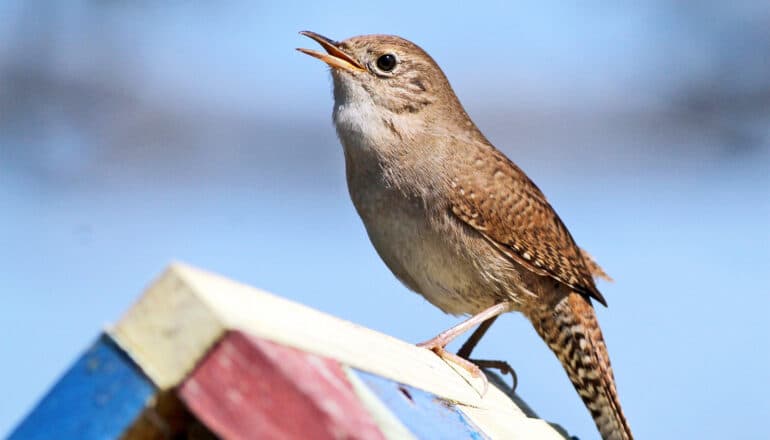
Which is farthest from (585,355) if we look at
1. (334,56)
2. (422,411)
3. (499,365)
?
(422,411)

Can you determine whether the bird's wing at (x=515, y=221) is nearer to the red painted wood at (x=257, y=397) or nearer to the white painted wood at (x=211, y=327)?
the white painted wood at (x=211, y=327)

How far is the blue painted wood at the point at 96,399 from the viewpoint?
88.0 inches

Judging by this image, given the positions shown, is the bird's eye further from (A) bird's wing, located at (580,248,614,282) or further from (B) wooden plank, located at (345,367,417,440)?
(B) wooden plank, located at (345,367,417,440)

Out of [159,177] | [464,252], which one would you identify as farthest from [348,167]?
[159,177]

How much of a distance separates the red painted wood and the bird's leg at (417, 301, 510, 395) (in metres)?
1.59

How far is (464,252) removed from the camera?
490 cm

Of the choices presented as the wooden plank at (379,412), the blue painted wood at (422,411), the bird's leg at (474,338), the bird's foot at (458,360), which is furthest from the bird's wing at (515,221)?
the wooden plank at (379,412)

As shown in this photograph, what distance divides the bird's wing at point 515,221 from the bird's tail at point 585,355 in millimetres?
112

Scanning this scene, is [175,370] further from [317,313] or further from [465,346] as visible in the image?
[465,346]

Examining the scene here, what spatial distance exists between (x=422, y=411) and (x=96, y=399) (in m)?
0.80

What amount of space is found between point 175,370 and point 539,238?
3092 millimetres

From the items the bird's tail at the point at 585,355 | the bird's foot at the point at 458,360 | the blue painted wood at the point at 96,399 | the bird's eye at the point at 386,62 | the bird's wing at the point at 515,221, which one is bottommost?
the blue painted wood at the point at 96,399

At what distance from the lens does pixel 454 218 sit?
4867 millimetres

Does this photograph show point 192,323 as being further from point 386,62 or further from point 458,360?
point 386,62
